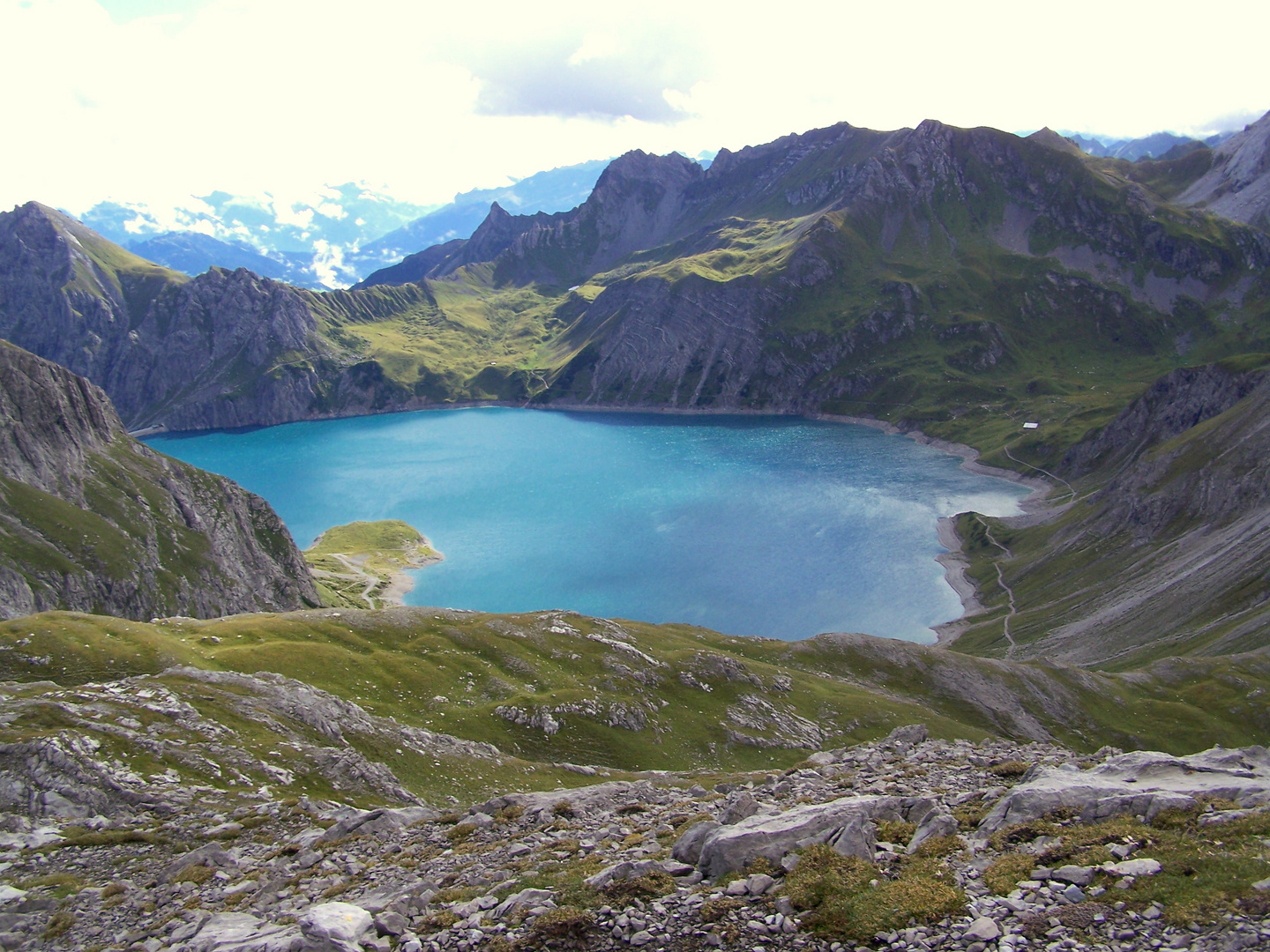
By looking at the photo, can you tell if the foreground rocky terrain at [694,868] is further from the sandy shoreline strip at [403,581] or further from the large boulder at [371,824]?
the sandy shoreline strip at [403,581]

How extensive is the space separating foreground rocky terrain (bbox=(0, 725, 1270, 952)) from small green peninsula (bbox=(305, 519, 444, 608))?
119 metres

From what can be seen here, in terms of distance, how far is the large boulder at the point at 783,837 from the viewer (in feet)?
73.6

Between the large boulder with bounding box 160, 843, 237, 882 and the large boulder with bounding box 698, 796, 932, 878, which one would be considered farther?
the large boulder with bounding box 160, 843, 237, 882

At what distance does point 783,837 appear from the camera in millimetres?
23297

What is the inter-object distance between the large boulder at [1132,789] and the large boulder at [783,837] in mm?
3156

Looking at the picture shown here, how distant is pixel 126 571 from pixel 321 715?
71.3 meters

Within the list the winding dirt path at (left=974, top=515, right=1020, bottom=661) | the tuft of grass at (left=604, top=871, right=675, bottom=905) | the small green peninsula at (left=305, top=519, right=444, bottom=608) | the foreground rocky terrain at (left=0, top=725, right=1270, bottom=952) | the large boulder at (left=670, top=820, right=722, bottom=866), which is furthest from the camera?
the small green peninsula at (left=305, top=519, right=444, bottom=608)

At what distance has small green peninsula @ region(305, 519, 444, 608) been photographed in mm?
155250

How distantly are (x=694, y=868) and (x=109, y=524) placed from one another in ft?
377

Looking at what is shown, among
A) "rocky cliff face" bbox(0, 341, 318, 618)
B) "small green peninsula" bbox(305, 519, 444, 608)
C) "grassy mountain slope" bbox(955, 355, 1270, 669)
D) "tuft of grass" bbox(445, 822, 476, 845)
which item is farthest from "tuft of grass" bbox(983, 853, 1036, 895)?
"small green peninsula" bbox(305, 519, 444, 608)

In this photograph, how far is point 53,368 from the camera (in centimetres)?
11919

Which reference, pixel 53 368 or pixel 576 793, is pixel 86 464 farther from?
pixel 576 793

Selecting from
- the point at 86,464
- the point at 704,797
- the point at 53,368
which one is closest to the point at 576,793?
the point at 704,797

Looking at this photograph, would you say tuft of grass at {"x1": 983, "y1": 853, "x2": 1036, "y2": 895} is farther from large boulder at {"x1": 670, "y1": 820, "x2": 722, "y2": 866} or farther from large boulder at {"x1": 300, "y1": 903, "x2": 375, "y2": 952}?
large boulder at {"x1": 300, "y1": 903, "x2": 375, "y2": 952}
